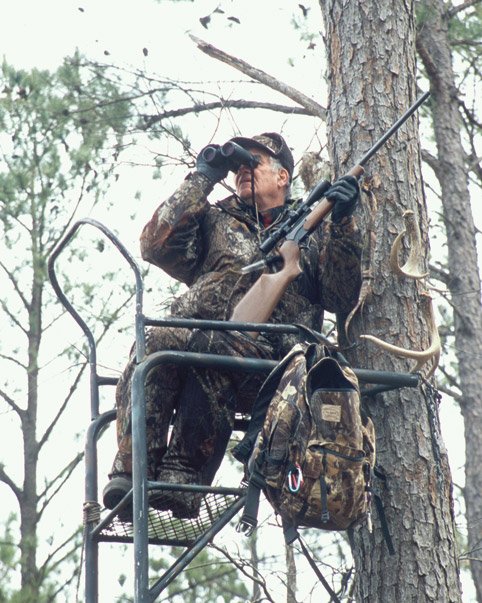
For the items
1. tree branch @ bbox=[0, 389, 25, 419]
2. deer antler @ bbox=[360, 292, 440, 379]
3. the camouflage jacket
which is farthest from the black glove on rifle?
tree branch @ bbox=[0, 389, 25, 419]

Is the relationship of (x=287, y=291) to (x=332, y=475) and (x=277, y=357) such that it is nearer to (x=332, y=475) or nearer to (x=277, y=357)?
(x=277, y=357)

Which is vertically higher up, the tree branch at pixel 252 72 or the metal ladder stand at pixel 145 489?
the tree branch at pixel 252 72

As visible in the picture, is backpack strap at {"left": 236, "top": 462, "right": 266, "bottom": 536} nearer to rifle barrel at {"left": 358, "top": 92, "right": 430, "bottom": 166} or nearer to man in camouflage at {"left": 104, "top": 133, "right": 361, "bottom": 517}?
man in camouflage at {"left": 104, "top": 133, "right": 361, "bottom": 517}

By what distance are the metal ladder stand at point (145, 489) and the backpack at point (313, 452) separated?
0.96ft

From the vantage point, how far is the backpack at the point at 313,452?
10.9ft

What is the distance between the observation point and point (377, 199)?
4645 millimetres

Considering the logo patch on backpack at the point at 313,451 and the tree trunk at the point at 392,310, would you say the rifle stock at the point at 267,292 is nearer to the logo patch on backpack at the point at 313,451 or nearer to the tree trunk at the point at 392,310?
the tree trunk at the point at 392,310

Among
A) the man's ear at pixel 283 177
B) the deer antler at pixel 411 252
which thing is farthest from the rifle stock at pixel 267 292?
the man's ear at pixel 283 177

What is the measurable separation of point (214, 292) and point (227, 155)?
717 millimetres

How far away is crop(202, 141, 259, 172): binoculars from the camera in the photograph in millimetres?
4723

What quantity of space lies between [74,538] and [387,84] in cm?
721

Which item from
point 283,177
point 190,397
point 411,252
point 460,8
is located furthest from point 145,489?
point 460,8

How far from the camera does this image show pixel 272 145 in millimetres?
5246

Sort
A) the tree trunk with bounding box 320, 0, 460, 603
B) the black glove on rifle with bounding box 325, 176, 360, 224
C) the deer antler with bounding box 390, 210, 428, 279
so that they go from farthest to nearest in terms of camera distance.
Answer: the deer antler with bounding box 390, 210, 428, 279, the black glove on rifle with bounding box 325, 176, 360, 224, the tree trunk with bounding box 320, 0, 460, 603
